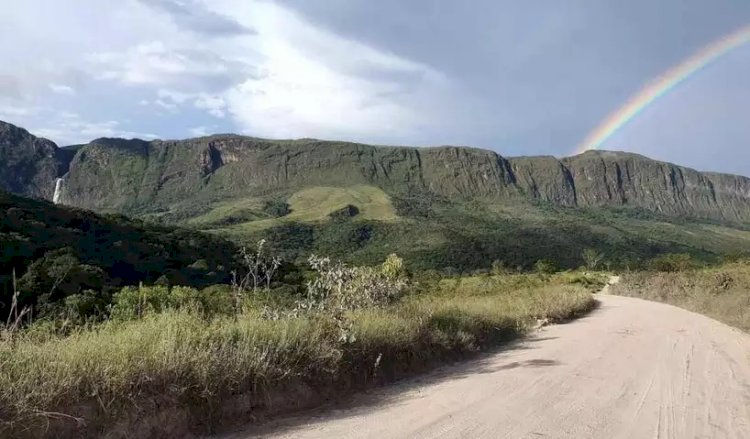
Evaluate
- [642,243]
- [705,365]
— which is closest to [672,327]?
[705,365]

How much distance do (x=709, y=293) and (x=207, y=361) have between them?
22.5 meters

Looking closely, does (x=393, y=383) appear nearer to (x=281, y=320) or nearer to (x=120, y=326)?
(x=281, y=320)

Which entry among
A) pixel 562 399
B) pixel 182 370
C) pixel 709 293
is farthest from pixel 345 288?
pixel 709 293

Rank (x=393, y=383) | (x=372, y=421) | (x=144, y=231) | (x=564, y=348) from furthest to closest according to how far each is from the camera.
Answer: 1. (x=144, y=231)
2. (x=564, y=348)
3. (x=393, y=383)
4. (x=372, y=421)

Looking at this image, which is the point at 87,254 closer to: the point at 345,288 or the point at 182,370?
the point at 345,288

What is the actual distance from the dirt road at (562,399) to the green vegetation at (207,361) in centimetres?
46

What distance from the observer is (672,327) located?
15.3 meters

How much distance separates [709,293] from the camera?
22609mm

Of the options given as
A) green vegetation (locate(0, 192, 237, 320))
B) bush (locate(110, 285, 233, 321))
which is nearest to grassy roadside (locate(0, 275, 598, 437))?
bush (locate(110, 285, 233, 321))

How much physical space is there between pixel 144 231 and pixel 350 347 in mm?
34948

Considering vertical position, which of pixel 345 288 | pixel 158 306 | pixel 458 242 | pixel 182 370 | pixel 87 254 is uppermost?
pixel 345 288

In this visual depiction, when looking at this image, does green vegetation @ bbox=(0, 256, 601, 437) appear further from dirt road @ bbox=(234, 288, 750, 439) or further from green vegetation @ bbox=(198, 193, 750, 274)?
green vegetation @ bbox=(198, 193, 750, 274)

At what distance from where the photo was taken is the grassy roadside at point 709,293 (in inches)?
673

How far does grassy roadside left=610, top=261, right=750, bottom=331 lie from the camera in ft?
56.1
